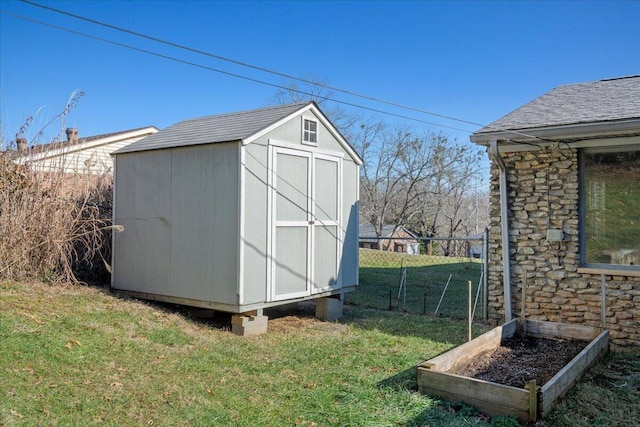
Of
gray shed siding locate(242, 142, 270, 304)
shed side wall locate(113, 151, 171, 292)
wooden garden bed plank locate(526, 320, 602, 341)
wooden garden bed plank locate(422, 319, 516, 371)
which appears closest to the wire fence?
wooden garden bed plank locate(422, 319, 516, 371)

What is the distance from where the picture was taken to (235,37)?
11250 millimetres

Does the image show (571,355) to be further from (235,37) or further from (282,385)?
(235,37)

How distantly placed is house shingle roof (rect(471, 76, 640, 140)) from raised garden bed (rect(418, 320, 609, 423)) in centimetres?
237

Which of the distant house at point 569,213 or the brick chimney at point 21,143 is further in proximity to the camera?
the brick chimney at point 21,143

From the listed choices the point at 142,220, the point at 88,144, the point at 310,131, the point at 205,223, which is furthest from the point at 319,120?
the point at 88,144

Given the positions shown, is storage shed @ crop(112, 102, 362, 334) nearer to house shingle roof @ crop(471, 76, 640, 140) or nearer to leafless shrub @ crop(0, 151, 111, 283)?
leafless shrub @ crop(0, 151, 111, 283)

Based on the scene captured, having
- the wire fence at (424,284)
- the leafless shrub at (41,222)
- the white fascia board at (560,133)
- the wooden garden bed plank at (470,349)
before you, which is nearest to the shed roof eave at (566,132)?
the white fascia board at (560,133)

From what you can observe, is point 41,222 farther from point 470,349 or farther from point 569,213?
point 569,213

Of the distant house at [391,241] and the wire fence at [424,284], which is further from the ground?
the distant house at [391,241]

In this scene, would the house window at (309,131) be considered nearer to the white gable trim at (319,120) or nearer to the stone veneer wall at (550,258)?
the white gable trim at (319,120)

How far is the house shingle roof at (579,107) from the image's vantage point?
568 cm

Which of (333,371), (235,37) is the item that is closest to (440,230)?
(235,37)

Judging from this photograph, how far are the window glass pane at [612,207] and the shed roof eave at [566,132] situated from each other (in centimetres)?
41

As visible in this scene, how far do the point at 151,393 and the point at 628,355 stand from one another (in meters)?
4.97
